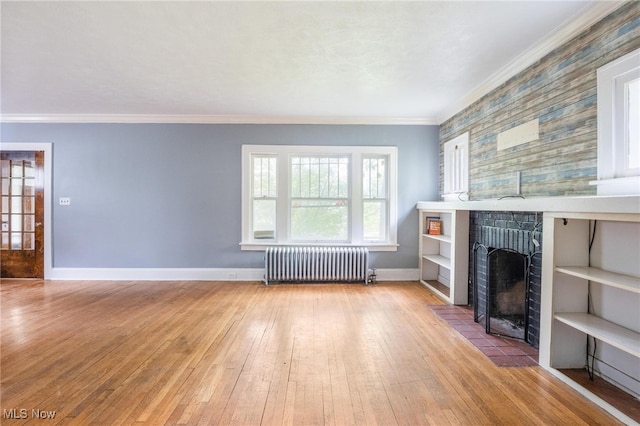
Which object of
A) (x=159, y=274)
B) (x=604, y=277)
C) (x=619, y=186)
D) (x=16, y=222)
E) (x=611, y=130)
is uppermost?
(x=611, y=130)

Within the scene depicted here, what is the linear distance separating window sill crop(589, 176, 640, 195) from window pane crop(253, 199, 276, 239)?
13.6 feet

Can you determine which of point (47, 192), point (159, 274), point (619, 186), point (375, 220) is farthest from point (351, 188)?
point (47, 192)

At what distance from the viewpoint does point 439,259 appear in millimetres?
4586

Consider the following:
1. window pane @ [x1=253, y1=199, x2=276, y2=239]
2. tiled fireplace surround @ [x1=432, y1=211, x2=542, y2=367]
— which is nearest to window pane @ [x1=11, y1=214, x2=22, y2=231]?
window pane @ [x1=253, y1=199, x2=276, y2=239]

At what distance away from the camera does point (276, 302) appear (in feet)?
13.2

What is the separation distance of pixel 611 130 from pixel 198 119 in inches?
202

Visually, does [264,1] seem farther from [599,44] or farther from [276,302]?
[276,302]

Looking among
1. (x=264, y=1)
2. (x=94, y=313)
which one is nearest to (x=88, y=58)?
(x=264, y=1)

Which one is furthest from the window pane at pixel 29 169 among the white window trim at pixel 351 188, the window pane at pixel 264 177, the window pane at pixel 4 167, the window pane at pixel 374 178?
the window pane at pixel 374 178

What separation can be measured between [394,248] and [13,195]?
653cm

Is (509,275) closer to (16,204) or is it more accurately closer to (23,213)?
(23,213)

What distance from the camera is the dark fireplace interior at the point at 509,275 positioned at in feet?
9.07

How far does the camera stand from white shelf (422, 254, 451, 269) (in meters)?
4.24

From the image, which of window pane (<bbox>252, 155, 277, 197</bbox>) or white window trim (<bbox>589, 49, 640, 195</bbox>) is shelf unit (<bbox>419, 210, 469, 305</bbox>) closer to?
white window trim (<bbox>589, 49, 640, 195</bbox>)
